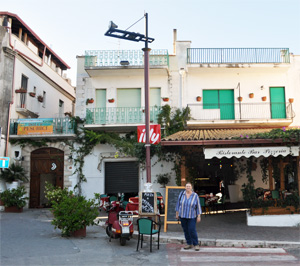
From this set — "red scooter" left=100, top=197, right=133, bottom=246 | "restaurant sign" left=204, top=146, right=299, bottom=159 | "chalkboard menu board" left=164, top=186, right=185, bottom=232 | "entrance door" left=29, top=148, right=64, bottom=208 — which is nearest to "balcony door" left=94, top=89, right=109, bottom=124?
"entrance door" left=29, top=148, right=64, bottom=208

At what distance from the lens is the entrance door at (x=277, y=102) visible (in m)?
19.0

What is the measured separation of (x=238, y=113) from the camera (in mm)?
19156

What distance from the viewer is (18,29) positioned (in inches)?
843

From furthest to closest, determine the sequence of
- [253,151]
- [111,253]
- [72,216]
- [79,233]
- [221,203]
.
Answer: [221,203]
[253,151]
[79,233]
[72,216]
[111,253]

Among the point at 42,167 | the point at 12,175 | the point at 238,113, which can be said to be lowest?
the point at 12,175

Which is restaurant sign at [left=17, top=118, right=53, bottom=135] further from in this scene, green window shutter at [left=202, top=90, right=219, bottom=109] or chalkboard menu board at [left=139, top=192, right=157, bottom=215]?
chalkboard menu board at [left=139, top=192, right=157, bottom=215]

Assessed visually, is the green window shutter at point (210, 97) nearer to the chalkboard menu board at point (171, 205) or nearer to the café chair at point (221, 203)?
the café chair at point (221, 203)

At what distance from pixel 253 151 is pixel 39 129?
483 inches

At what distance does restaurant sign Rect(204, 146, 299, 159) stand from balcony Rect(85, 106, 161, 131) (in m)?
7.14

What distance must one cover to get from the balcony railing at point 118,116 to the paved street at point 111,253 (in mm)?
9365

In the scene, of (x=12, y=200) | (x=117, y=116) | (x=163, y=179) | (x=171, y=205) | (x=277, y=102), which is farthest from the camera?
(x=277, y=102)

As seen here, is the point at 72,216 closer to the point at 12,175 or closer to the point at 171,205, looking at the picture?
the point at 171,205

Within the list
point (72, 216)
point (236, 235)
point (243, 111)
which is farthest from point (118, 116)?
point (236, 235)

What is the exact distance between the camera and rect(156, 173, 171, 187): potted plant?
18.3 m
